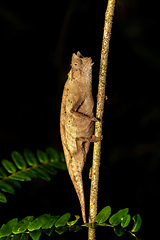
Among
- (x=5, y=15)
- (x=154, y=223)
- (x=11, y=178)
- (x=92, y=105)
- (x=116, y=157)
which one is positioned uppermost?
(x=5, y=15)

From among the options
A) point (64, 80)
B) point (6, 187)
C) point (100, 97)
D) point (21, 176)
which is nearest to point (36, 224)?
point (6, 187)

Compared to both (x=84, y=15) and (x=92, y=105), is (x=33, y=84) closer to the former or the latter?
(x=84, y=15)

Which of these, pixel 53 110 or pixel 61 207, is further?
pixel 53 110

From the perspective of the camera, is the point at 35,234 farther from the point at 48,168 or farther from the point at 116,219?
the point at 48,168

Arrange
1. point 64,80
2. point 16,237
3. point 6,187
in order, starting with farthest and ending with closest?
1. point 64,80
2. point 6,187
3. point 16,237

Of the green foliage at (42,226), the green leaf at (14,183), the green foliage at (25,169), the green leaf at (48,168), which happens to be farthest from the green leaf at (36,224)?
the green leaf at (48,168)

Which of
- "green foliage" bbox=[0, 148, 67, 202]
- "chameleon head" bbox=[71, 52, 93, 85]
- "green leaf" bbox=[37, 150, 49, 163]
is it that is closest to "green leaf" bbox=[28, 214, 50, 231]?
"green foliage" bbox=[0, 148, 67, 202]

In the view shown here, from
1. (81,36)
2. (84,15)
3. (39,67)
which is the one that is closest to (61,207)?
(39,67)
